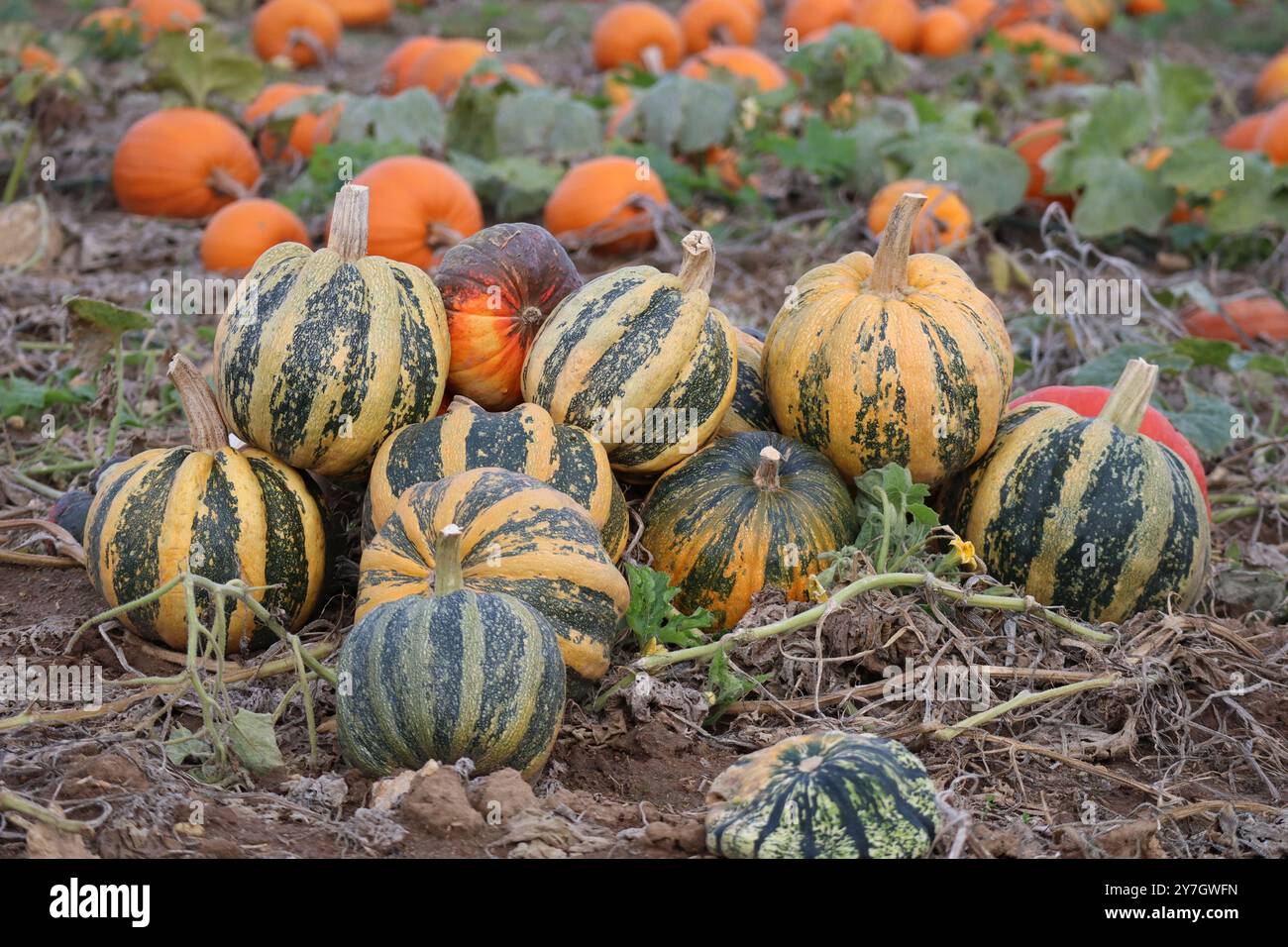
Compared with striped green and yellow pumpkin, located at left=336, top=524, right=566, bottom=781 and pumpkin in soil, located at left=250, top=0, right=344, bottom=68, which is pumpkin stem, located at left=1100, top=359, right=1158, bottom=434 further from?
pumpkin in soil, located at left=250, top=0, right=344, bottom=68

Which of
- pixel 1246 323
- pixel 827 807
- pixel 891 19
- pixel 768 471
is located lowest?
pixel 827 807

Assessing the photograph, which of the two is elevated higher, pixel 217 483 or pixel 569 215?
pixel 569 215

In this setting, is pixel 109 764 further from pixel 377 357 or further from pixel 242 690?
pixel 377 357

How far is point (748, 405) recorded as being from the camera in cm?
436

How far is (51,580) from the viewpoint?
13.9ft

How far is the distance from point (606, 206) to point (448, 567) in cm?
401

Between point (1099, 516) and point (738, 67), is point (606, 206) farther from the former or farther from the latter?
point (1099, 516)

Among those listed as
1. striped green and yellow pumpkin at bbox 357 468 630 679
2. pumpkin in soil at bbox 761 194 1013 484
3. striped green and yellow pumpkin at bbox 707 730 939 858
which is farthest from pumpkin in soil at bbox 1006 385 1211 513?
striped green and yellow pumpkin at bbox 707 730 939 858

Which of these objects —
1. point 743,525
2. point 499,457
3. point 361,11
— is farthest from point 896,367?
point 361,11

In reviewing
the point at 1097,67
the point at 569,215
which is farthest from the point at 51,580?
the point at 1097,67

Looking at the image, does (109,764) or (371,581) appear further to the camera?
(371,581)

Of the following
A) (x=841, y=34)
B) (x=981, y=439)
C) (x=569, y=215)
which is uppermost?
(x=841, y=34)

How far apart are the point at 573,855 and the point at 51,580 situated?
2151 mm

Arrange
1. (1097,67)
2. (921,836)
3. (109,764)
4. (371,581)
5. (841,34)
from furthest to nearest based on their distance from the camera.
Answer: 1. (1097,67)
2. (841,34)
3. (371,581)
4. (109,764)
5. (921,836)
